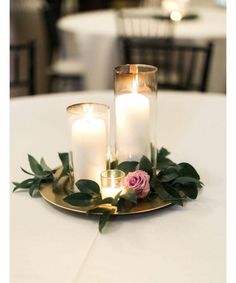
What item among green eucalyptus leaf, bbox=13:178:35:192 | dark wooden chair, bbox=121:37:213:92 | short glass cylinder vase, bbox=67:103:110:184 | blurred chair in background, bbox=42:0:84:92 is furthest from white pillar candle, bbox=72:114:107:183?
blurred chair in background, bbox=42:0:84:92

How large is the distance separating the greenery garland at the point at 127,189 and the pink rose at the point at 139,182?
0.01m

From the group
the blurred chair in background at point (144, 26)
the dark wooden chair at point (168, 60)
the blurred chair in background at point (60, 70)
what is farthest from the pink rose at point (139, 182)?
the blurred chair in background at point (60, 70)

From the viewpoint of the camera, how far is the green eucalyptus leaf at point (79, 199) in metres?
0.81

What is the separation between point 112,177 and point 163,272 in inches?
7.5

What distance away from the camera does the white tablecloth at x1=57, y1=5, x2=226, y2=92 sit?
8.75ft

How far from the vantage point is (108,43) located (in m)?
2.68

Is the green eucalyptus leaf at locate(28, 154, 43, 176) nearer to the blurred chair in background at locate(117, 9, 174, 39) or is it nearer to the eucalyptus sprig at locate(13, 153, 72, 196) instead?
the eucalyptus sprig at locate(13, 153, 72, 196)

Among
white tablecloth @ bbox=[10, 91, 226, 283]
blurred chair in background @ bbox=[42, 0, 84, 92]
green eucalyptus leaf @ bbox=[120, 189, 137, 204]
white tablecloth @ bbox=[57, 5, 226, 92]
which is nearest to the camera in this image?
white tablecloth @ bbox=[10, 91, 226, 283]

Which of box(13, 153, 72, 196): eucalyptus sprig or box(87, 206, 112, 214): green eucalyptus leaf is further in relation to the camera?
box(13, 153, 72, 196): eucalyptus sprig

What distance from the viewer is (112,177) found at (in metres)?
0.81

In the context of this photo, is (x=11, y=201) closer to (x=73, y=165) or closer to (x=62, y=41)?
(x=73, y=165)

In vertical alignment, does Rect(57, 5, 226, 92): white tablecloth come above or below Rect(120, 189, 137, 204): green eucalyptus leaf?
above

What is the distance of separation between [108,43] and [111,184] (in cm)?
196
